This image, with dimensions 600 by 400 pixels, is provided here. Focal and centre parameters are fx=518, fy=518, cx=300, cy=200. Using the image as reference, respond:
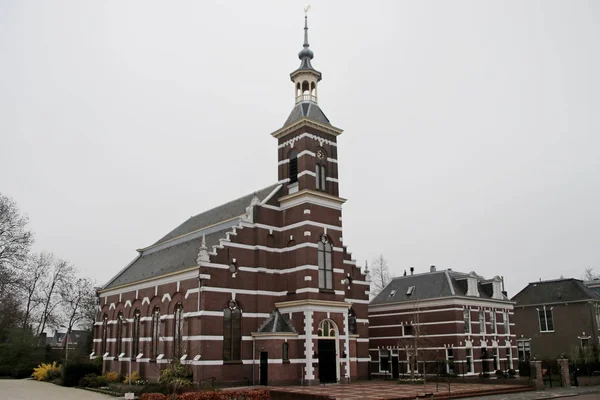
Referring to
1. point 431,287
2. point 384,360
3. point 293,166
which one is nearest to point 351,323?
point 431,287

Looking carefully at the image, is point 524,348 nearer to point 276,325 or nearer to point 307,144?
point 276,325

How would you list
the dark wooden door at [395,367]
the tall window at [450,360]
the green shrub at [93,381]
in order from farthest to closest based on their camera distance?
the dark wooden door at [395,367]
the tall window at [450,360]
the green shrub at [93,381]

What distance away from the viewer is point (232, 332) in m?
39.3

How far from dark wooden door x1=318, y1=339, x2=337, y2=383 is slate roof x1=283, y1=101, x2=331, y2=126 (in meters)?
18.6

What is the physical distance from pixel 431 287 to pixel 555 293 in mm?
22014

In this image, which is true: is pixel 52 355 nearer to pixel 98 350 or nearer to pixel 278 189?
pixel 98 350

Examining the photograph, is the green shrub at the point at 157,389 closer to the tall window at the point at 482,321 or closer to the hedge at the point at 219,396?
the hedge at the point at 219,396

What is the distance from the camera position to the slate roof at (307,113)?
45.4m

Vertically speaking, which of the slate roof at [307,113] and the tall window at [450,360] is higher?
the slate roof at [307,113]

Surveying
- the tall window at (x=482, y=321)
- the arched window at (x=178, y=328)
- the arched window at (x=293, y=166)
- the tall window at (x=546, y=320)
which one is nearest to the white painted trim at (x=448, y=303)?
the tall window at (x=482, y=321)

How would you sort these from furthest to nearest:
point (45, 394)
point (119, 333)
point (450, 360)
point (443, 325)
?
point (443, 325), point (119, 333), point (450, 360), point (45, 394)

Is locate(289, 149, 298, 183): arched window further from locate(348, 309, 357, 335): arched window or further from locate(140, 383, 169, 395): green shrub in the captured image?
locate(140, 383, 169, 395): green shrub

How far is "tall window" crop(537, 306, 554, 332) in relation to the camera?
Answer: 6506 centimetres

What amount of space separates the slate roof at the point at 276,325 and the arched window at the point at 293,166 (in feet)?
37.8
